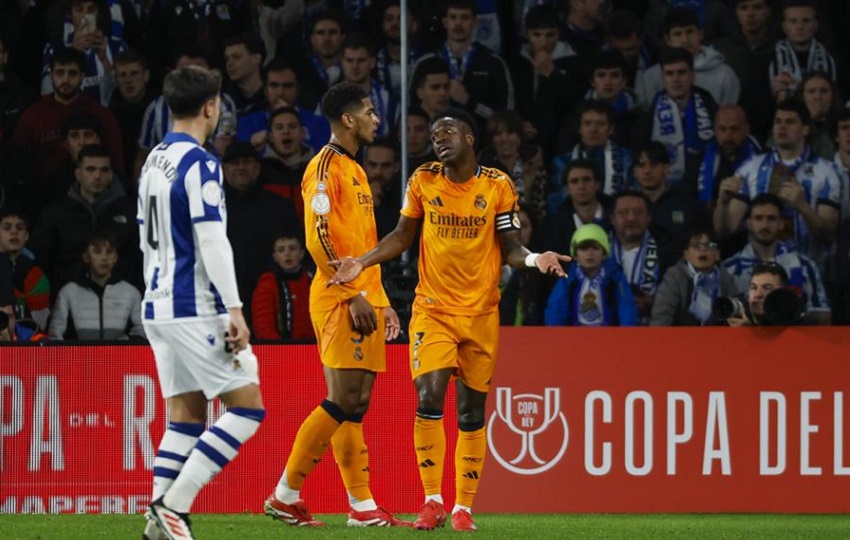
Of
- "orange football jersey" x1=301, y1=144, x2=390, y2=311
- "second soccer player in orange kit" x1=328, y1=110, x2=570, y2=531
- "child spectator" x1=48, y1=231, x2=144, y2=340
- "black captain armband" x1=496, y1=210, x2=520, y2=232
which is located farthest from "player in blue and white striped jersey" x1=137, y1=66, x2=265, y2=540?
"child spectator" x1=48, y1=231, x2=144, y2=340

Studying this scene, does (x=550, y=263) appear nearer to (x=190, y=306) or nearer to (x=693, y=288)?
(x=190, y=306)

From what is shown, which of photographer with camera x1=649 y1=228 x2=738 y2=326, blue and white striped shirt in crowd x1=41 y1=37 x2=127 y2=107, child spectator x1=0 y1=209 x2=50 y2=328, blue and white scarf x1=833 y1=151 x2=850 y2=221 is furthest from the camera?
blue and white striped shirt in crowd x1=41 y1=37 x2=127 y2=107

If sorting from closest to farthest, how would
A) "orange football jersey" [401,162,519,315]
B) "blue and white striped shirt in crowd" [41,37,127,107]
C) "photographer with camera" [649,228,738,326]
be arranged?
"orange football jersey" [401,162,519,315]
"photographer with camera" [649,228,738,326]
"blue and white striped shirt in crowd" [41,37,127,107]

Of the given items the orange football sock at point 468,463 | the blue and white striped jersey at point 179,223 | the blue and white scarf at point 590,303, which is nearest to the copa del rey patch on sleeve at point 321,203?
the orange football sock at point 468,463

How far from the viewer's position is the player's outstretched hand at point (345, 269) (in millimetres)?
8242

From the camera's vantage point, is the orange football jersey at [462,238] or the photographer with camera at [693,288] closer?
the orange football jersey at [462,238]

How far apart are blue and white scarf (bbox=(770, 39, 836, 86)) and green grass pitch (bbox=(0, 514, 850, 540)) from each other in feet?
13.8

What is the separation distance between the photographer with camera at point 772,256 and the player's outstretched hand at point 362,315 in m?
3.85

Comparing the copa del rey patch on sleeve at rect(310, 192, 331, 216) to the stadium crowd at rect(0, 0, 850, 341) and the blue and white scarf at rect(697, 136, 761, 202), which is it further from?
Answer: the blue and white scarf at rect(697, 136, 761, 202)

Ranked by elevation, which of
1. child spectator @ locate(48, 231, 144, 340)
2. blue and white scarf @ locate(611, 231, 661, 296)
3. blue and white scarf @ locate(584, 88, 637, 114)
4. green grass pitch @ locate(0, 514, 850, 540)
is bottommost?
green grass pitch @ locate(0, 514, 850, 540)

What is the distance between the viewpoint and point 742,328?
10.4 m

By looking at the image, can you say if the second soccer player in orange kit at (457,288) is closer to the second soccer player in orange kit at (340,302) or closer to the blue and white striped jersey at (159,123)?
the second soccer player in orange kit at (340,302)

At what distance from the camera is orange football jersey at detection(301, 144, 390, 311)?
8398mm

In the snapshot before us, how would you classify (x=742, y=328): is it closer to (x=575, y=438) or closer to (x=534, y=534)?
(x=575, y=438)
